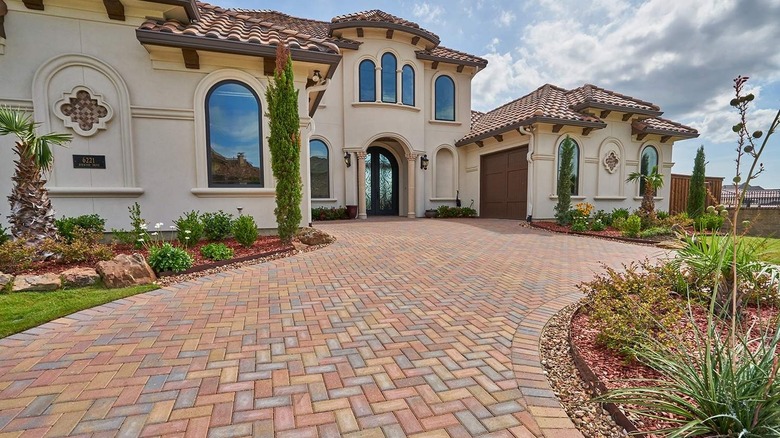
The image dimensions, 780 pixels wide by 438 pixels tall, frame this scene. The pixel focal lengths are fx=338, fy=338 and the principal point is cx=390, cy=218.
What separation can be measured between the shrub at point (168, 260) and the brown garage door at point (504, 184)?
1189 centimetres

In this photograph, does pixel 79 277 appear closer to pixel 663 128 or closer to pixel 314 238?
pixel 314 238

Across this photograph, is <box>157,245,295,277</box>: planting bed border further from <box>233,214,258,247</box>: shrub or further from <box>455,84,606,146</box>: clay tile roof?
<box>455,84,606,146</box>: clay tile roof

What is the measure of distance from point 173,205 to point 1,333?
4.84 metres

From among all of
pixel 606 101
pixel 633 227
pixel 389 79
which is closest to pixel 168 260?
pixel 633 227

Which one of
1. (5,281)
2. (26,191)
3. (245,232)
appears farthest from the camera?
(245,232)

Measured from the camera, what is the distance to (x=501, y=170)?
14.8 metres

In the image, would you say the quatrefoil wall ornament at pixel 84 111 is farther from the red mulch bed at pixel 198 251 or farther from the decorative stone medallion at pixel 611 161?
the decorative stone medallion at pixel 611 161

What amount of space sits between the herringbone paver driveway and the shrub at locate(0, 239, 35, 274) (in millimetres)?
2150

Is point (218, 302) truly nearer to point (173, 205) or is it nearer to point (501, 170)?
point (173, 205)

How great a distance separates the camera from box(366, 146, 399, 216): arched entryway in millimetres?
16547

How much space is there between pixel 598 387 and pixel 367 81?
47.7ft

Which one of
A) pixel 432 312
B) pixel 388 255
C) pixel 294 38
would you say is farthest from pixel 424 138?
pixel 432 312

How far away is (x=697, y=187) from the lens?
1440cm

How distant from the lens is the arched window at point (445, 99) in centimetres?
1636
